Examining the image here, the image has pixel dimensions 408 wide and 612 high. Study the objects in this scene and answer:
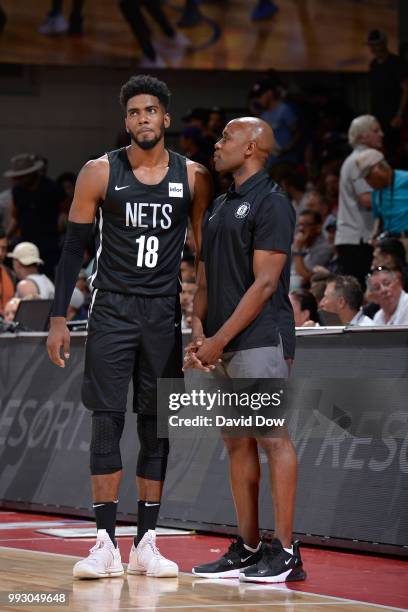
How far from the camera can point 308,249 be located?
518 inches

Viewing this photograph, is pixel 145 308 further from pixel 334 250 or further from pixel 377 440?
pixel 334 250

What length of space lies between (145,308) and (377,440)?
1.53m

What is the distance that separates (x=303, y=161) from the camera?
16.2m

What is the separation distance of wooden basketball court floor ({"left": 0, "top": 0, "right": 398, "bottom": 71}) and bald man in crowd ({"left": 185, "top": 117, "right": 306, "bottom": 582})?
34.7 ft

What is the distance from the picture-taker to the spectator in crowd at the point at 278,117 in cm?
1589

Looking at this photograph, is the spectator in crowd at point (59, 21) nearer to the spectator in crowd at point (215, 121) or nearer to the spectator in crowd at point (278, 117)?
the spectator in crowd at point (215, 121)

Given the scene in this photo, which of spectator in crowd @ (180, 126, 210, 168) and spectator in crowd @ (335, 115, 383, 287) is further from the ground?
spectator in crowd @ (180, 126, 210, 168)

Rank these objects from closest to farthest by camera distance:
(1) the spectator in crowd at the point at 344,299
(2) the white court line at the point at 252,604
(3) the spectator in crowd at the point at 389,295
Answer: (2) the white court line at the point at 252,604
(3) the spectator in crowd at the point at 389,295
(1) the spectator in crowd at the point at 344,299

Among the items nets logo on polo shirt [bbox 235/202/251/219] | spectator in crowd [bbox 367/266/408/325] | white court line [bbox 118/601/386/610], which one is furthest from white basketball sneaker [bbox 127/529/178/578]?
spectator in crowd [bbox 367/266/408/325]

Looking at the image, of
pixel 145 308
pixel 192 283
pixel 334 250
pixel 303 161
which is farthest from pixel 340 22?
pixel 145 308

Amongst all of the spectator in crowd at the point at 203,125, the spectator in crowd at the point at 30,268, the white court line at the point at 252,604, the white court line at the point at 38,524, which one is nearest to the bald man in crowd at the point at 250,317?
the white court line at the point at 252,604

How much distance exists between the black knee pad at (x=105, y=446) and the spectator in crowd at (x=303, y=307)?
3.89 m

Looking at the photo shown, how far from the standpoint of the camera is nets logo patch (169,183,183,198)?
617 centimetres
